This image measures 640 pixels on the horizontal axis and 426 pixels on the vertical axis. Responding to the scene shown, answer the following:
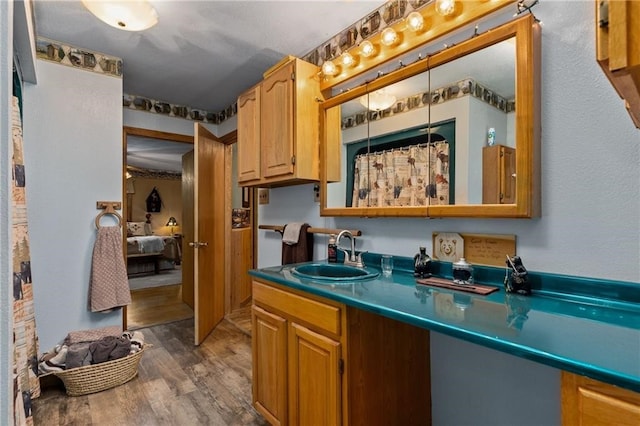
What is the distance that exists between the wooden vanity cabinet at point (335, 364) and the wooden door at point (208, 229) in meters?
1.36

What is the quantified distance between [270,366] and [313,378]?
36cm

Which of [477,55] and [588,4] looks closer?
[588,4]

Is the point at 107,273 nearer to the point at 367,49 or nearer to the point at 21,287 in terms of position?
the point at 21,287

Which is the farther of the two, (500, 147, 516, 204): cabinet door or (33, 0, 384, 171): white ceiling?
(33, 0, 384, 171): white ceiling

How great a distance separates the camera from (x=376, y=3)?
186 cm

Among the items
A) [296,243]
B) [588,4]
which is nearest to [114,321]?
[296,243]

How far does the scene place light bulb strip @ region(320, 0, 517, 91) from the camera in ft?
4.54

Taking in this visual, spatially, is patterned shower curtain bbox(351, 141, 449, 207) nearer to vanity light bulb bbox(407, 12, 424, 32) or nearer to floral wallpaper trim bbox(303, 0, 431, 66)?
vanity light bulb bbox(407, 12, 424, 32)

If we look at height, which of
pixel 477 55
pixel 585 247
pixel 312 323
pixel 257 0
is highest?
pixel 257 0

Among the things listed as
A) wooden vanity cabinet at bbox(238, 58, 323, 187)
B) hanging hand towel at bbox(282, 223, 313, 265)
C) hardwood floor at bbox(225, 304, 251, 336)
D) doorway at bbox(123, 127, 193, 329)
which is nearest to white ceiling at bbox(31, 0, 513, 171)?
wooden vanity cabinet at bbox(238, 58, 323, 187)

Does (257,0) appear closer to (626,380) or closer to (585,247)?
(585,247)

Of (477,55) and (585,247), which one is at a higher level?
(477,55)

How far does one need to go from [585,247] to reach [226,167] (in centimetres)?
340

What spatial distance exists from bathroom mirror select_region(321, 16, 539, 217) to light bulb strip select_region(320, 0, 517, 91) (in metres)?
0.10
